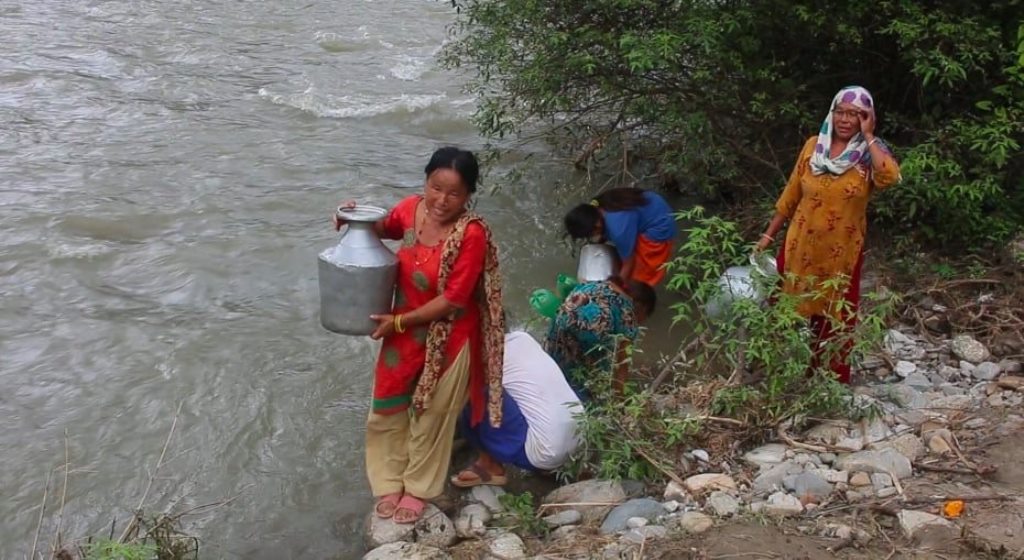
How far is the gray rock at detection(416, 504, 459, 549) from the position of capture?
3.72 m

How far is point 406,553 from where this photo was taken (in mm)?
3541

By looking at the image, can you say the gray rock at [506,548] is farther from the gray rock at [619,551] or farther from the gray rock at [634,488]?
the gray rock at [634,488]

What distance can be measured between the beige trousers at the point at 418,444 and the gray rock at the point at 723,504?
40.6 inches

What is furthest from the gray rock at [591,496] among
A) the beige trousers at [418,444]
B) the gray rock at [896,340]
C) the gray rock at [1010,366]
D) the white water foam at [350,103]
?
the white water foam at [350,103]

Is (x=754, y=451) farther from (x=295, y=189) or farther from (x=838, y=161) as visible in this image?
(x=295, y=189)

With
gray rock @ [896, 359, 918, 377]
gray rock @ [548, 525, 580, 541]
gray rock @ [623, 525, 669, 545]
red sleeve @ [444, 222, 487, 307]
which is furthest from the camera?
gray rock @ [896, 359, 918, 377]

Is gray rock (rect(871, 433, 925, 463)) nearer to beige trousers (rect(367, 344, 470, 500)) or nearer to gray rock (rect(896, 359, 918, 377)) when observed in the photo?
gray rock (rect(896, 359, 918, 377))

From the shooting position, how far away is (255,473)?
179 inches

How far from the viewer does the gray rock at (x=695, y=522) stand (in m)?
3.24

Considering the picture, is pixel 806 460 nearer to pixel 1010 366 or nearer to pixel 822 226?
pixel 822 226

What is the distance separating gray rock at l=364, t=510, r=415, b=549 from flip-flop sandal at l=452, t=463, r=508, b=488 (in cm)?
36

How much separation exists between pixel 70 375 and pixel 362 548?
7.80 ft

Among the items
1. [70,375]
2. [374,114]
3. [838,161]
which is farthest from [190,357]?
[374,114]

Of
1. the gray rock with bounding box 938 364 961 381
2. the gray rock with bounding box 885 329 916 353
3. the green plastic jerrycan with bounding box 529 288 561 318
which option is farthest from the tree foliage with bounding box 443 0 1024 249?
the green plastic jerrycan with bounding box 529 288 561 318
